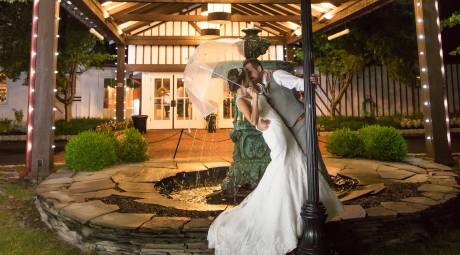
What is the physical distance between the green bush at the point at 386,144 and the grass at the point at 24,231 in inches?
238

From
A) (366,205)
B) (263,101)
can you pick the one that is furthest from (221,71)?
(366,205)

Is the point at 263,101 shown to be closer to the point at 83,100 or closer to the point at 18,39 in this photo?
the point at 18,39

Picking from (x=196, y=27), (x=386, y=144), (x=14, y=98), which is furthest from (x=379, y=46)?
(x=14, y=98)

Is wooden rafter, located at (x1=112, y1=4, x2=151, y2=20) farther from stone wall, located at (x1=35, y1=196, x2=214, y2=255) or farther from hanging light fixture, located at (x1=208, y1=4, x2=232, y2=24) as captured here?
stone wall, located at (x1=35, y1=196, x2=214, y2=255)

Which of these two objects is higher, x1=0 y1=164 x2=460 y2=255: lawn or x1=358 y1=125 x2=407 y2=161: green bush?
x1=358 y1=125 x2=407 y2=161: green bush

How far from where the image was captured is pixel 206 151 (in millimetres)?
9750

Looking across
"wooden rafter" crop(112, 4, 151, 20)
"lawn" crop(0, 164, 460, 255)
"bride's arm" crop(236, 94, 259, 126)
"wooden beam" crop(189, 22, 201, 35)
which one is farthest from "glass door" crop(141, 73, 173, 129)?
"bride's arm" crop(236, 94, 259, 126)

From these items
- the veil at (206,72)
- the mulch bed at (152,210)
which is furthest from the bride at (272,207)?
the mulch bed at (152,210)

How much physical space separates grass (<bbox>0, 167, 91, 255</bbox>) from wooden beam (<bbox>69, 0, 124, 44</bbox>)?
15.4 feet

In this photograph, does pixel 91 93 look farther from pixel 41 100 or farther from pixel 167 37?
pixel 41 100

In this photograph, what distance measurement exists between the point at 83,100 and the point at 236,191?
648 inches

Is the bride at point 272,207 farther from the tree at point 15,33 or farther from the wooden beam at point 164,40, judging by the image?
the tree at point 15,33

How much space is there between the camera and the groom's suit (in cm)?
364

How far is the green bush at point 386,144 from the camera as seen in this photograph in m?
7.36
